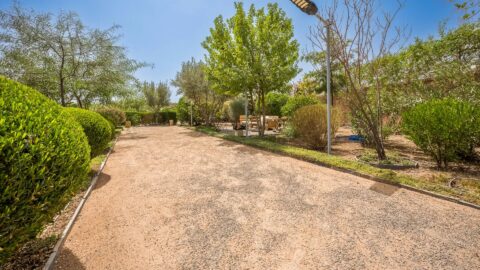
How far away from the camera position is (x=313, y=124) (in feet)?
29.1

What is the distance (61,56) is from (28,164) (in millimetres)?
15208

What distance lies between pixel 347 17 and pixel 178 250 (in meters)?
7.43

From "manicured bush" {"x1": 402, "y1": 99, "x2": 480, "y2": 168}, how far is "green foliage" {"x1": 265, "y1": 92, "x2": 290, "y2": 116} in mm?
19138

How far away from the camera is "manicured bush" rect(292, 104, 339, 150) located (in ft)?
28.5

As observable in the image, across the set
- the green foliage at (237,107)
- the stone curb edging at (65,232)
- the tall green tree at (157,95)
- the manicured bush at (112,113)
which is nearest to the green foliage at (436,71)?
the stone curb edging at (65,232)

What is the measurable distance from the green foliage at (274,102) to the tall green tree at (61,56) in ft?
48.4

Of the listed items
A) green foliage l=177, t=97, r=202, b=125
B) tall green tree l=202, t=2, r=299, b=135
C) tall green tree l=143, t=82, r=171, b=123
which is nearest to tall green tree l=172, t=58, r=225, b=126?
green foliage l=177, t=97, r=202, b=125

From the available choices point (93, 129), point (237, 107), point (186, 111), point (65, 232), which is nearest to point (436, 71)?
point (93, 129)

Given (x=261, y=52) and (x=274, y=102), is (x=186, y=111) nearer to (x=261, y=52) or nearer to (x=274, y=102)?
(x=274, y=102)

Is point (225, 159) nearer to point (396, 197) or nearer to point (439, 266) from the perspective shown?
point (396, 197)

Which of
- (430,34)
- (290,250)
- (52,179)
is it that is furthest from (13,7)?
(430,34)

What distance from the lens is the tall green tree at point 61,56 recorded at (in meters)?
12.1

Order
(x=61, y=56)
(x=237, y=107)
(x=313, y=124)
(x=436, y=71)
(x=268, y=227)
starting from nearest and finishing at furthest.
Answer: (x=268, y=227), (x=313, y=124), (x=436, y=71), (x=61, y=56), (x=237, y=107)

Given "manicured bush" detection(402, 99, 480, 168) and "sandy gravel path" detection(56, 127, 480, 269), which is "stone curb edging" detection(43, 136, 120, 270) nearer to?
"sandy gravel path" detection(56, 127, 480, 269)
